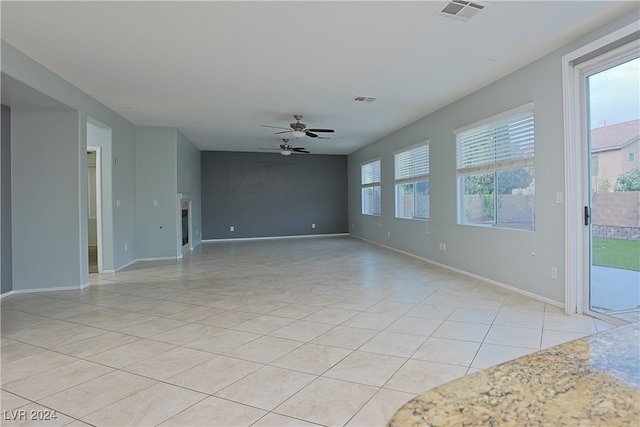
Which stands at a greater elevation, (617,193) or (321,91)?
(321,91)

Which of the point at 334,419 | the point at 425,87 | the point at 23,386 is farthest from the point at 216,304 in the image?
the point at 425,87

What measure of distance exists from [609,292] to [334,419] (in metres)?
3.01

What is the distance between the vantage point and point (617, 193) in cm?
307

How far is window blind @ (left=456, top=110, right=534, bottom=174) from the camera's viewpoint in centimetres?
407

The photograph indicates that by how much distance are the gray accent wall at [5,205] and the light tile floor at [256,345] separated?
33cm

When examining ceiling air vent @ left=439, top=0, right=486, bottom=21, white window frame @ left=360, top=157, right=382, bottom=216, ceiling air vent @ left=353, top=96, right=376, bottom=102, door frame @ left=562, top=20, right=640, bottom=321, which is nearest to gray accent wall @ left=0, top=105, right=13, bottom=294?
ceiling air vent @ left=353, top=96, right=376, bottom=102

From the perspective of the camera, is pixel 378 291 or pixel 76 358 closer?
pixel 76 358

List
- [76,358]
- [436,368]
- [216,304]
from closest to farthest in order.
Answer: [436,368] → [76,358] → [216,304]

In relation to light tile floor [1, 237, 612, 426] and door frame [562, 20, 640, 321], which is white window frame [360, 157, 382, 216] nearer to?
light tile floor [1, 237, 612, 426]

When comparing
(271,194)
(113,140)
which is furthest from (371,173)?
(113,140)

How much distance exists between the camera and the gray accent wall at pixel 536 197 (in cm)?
357

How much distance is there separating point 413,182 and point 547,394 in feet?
21.5

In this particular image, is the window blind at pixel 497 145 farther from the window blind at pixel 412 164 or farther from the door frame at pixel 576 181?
the window blind at pixel 412 164

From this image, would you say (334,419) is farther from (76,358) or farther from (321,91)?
(321,91)
